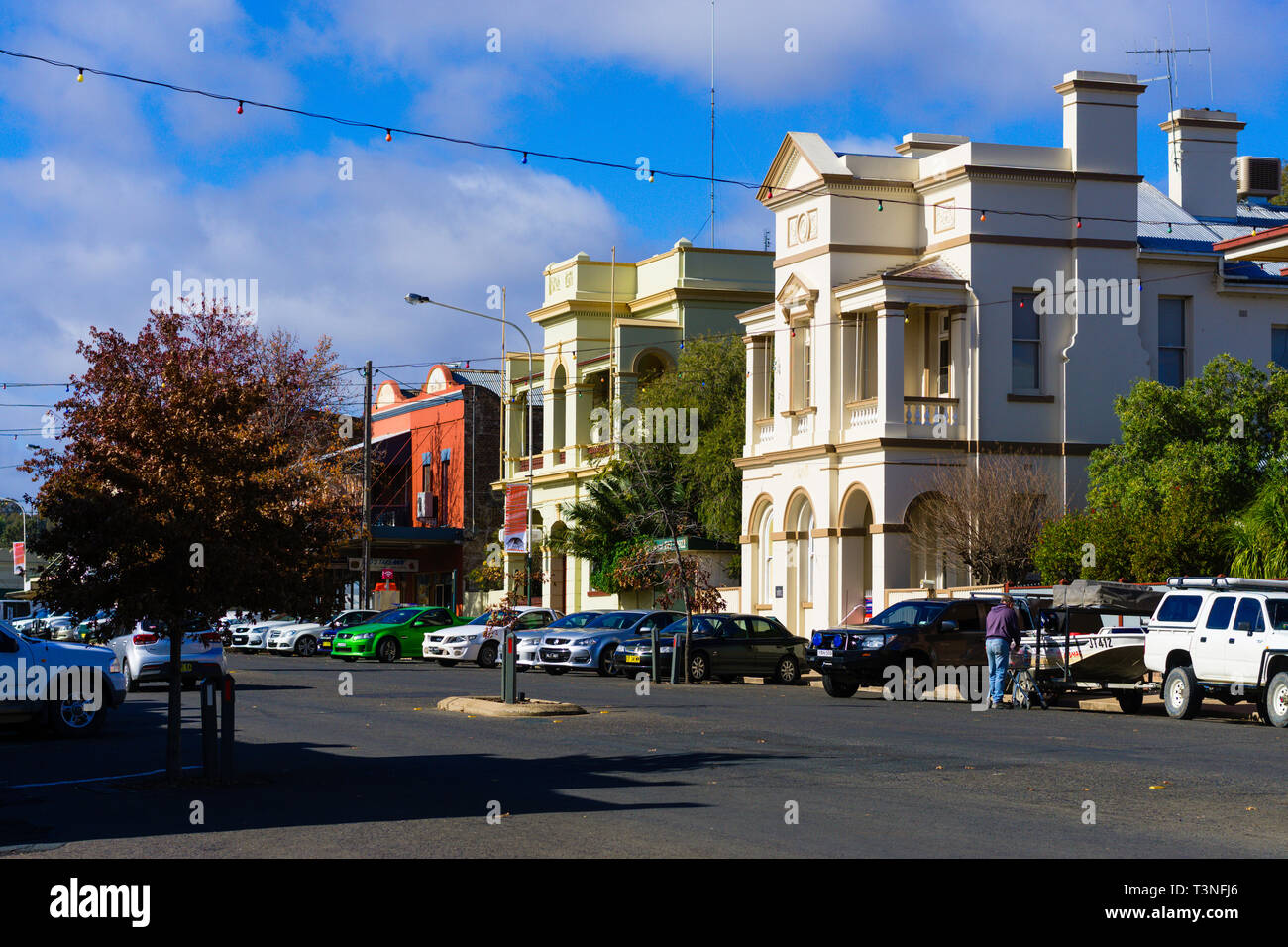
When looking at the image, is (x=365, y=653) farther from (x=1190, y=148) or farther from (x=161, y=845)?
(x=161, y=845)

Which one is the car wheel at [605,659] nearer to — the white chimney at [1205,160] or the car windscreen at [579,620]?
the car windscreen at [579,620]

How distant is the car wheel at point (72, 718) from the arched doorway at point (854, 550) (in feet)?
72.2

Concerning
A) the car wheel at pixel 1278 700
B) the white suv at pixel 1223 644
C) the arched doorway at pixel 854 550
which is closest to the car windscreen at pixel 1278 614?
the white suv at pixel 1223 644

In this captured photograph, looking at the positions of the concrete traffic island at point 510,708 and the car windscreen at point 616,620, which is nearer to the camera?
the concrete traffic island at point 510,708

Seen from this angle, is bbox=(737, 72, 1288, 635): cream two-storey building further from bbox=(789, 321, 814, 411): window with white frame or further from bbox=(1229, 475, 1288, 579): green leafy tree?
bbox=(1229, 475, 1288, 579): green leafy tree

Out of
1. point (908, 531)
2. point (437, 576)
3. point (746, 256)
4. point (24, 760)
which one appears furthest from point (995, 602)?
point (437, 576)

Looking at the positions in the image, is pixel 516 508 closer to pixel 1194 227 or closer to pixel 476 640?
pixel 476 640

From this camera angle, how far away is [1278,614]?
21.8 m

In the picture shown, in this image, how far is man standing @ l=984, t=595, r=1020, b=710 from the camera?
24.6m

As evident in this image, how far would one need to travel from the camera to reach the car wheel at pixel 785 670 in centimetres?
3331

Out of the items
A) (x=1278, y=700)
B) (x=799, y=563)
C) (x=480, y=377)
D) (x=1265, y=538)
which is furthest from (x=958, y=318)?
(x=480, y=377)

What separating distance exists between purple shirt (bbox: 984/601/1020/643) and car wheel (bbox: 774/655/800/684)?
29.3 ft

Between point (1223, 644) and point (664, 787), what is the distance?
1137 centimetres

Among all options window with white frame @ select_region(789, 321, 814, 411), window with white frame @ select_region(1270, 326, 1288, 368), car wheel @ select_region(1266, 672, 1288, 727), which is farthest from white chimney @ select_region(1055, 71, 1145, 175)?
car wheel @ select_region(1266, 672, 1288, 727)
